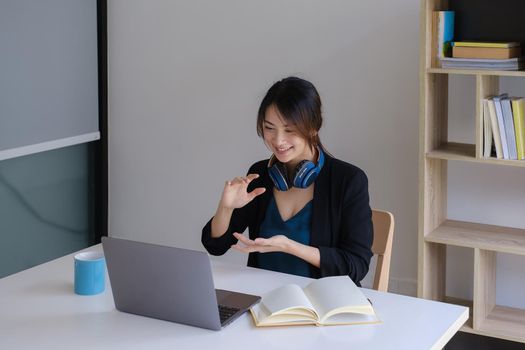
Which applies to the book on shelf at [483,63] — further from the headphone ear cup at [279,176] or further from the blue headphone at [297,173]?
the headphone ear cup at [279,176]

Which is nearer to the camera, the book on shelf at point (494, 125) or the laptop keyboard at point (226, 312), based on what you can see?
the laptop keyboard at point (226, 312)

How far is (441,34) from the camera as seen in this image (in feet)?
11.2

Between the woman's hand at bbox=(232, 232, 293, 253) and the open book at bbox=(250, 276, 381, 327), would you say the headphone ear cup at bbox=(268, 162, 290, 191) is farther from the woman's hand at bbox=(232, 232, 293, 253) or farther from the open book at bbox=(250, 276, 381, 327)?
the open book at bbox=(250, 276, 381, 327)

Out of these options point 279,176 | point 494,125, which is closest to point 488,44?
point 494,125

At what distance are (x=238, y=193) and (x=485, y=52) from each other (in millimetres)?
1191

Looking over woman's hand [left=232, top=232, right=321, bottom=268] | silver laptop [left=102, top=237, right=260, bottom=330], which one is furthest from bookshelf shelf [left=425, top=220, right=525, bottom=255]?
silver laptop [left=102, top=237, right=260, bottom=330]

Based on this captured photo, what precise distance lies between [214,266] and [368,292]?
1.60 feet

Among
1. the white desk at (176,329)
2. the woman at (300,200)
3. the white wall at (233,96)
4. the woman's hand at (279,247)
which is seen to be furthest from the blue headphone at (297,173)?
the white wall at (233,96)

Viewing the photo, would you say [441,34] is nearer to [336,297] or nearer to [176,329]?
[336,297]

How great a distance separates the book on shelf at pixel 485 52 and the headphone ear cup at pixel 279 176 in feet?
3.22

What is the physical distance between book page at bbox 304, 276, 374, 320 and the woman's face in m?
0.50

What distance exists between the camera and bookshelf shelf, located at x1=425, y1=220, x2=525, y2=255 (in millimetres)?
3467

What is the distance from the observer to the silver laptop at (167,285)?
2166 mm

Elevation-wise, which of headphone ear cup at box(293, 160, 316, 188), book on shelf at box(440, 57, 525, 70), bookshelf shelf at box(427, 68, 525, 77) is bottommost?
headphone ear cup at box(293, 160, 316, 188)
